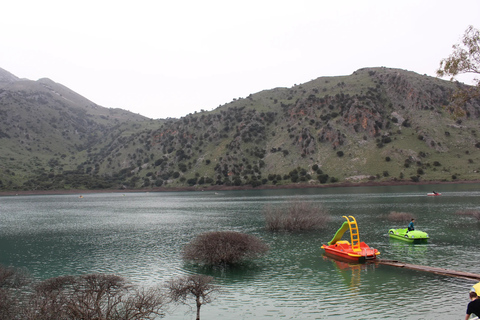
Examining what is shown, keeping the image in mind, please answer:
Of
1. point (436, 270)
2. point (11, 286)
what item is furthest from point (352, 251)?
point (11, 286)

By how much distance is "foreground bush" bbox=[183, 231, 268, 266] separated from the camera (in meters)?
30.4

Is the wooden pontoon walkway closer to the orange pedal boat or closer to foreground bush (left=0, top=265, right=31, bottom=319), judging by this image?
the orange pedal boat

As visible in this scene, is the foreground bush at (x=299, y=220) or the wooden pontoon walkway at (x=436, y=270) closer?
the wooden pontoon walkway at (x=436, y=270)

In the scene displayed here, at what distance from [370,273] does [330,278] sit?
11.1ft

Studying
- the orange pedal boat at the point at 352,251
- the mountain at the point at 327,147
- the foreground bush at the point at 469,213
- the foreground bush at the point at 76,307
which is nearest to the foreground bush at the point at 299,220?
the orange pedal boat at the point at 352,251

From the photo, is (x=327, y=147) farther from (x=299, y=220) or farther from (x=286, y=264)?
(x=286, y=264)

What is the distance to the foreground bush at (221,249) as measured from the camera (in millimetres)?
30391

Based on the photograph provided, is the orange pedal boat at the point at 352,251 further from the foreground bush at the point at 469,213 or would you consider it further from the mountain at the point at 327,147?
the mountain at the point at 327,147

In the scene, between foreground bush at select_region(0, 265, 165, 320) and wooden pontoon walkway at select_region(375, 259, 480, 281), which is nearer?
foreground bush at select_region(0, 265, 165, 320)

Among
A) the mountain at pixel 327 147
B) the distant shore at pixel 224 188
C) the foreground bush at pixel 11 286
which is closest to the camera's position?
the foreground bush at pixel 11 286

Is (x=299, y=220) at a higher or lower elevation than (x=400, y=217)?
higher

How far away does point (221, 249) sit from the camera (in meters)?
30.2

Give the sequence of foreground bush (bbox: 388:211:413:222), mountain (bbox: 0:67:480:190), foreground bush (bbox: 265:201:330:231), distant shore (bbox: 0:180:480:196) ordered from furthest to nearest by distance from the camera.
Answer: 1. mountain (bbox: 0:67:480:190)
2. distant shore (bbox: 0:180:480:196)
3. foreground bush (bbox: 388:211:413:222)
4. foreground bush (bbox: 265:201:330:231)

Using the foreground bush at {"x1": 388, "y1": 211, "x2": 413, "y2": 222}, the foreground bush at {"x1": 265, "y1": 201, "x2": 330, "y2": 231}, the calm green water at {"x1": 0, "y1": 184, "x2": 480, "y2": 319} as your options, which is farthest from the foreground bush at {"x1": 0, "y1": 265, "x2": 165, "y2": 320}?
the foreground bush at {"x1": 388, "y1": 211, "x2": 413, "y2": 222}
